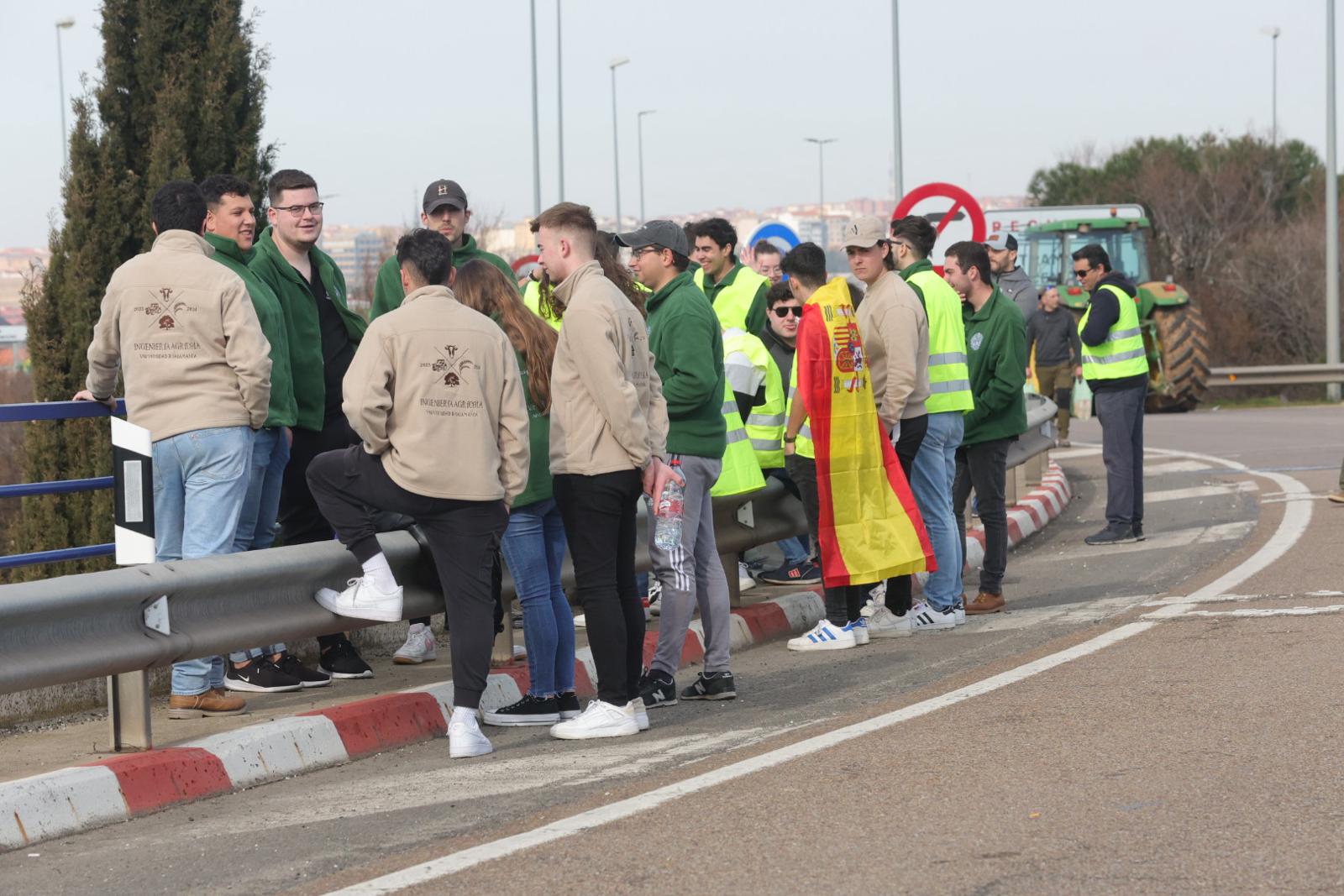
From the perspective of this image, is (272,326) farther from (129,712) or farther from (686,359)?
(129,712)

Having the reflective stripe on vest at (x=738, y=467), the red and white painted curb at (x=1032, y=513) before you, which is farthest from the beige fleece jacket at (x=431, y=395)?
the red and white painted curb at (x=1032, y=513)

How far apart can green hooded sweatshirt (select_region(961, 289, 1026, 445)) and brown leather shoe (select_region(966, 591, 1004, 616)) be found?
34.1 inches

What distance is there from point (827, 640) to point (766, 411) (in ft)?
5.01

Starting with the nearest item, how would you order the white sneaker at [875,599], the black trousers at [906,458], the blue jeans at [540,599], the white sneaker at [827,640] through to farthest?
the blue jeans at [540,599], the white sneaker at [827,640], the black trousers at [906,458], the white sneaker at [875,599]

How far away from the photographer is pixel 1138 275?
30141mm

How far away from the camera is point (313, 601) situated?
6.96 metres

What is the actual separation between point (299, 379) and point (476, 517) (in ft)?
5.00

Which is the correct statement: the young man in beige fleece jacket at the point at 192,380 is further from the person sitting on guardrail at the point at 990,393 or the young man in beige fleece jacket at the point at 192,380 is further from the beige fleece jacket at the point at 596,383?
the person sitting on guardrail at the point at 990,393

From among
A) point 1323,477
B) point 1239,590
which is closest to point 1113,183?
point 1323,477

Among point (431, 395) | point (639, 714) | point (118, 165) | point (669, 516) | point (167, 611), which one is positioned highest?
point (118, 165)

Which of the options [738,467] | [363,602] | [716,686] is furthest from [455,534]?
[738,467]

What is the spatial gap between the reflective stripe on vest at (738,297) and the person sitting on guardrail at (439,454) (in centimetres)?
323

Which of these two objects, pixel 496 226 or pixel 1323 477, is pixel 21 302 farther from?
pixel 496 226

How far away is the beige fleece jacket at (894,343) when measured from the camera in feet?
30.1
